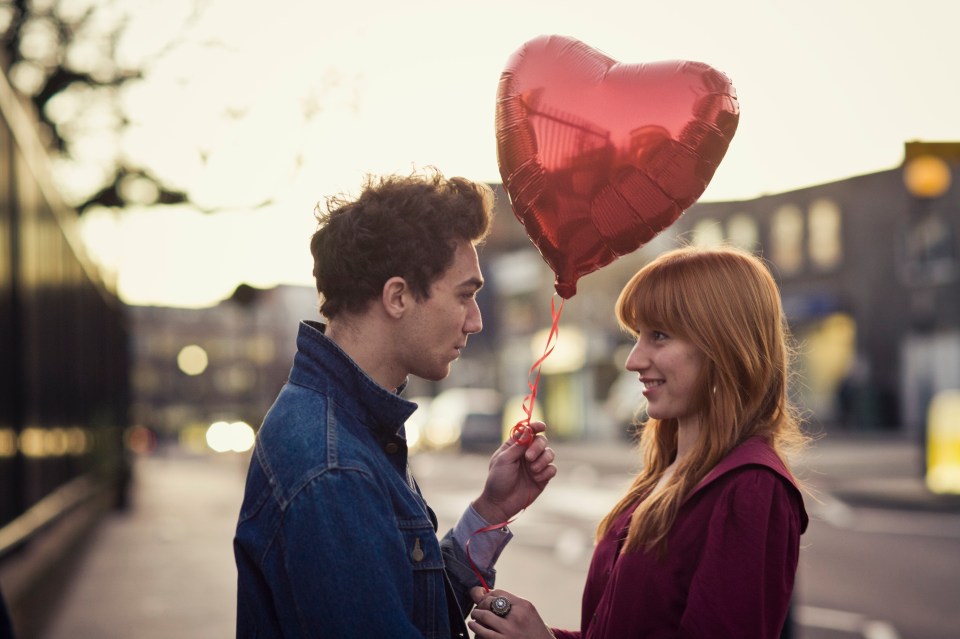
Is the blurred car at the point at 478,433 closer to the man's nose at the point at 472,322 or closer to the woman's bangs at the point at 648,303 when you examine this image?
the woman's bangs at the point at 648,303

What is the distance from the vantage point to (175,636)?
6.94 metres

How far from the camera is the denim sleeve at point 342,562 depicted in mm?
1935

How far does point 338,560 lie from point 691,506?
35.9 inches

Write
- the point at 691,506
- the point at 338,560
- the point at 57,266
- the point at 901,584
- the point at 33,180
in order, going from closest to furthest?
the point at 338,560 → the point at 691,506 → the point at 33,180 → the point at 901,584 → the point at 57,266

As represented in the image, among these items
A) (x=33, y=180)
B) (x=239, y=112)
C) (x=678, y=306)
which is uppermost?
(x=239, y=112)

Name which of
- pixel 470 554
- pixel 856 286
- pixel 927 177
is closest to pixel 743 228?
pixel 856 286

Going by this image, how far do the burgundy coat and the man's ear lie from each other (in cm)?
79

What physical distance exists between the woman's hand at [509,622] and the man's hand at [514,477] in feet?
1.02

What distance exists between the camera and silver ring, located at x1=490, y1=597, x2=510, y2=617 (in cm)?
246

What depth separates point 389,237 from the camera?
7.52ft

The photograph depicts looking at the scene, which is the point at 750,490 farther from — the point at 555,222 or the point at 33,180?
the point at 33,180

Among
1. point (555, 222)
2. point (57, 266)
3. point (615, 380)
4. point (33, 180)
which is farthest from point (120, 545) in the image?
point (615, 380)

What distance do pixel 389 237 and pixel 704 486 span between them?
2.96 feet

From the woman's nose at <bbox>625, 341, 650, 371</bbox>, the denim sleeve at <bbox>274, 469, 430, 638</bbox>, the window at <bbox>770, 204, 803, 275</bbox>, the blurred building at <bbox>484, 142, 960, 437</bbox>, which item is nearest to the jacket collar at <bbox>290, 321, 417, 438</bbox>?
the denim sleeve at <bbox>274, 469, 430, 638</bbox>
